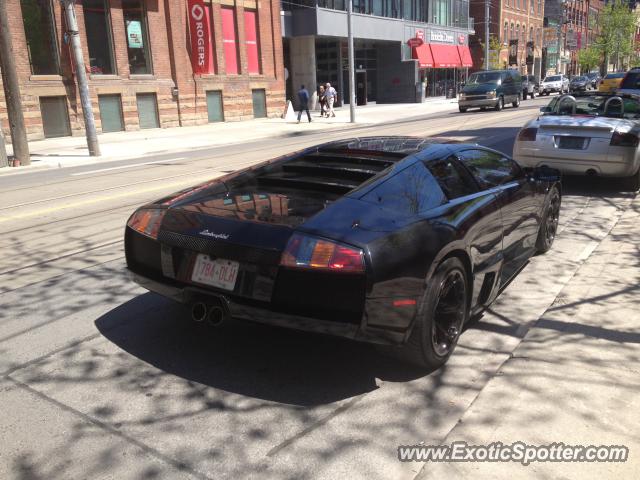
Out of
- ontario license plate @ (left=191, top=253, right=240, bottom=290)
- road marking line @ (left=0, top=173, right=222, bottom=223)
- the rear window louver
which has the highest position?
the rear window louver

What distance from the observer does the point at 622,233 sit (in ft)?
22.6

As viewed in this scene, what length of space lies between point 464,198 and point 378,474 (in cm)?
203

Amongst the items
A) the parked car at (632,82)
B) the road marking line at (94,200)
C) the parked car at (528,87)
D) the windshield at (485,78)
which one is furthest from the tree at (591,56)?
the road marking line at (94,200)

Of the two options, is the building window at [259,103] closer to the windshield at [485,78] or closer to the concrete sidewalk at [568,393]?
the windshield at [485,78]

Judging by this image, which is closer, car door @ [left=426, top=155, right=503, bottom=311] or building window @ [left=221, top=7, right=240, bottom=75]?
car door @ [left=426, top=155, right=503, bottom=311]

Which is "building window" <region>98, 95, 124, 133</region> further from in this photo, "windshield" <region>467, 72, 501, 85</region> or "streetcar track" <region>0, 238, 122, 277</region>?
"streetcar track" <region>0, 238, 122, 277</region>

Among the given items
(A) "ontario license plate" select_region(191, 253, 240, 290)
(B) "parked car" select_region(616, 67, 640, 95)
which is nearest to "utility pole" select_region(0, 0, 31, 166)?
(A) "ontario license plate" select_region(191, 253, 240, 290)

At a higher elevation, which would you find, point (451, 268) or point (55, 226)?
point (451, 268)

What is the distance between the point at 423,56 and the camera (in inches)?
1828

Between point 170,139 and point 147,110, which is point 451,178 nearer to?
point 170,139

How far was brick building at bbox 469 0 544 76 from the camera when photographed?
200 ft

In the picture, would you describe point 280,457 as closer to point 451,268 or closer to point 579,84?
point 451,268

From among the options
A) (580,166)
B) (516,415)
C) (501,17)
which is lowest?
(516,415)

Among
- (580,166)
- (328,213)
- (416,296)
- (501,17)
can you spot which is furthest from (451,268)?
(501,17)
